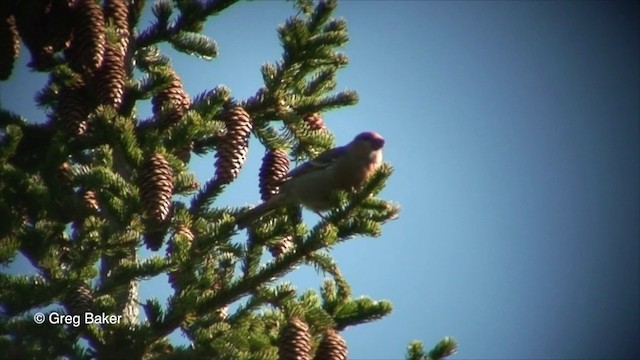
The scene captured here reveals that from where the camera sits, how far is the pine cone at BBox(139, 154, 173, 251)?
11.5 feet

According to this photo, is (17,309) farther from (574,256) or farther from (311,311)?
(574,256)

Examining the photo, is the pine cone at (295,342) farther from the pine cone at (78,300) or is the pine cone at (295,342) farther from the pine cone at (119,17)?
the pine cone at (119,17)

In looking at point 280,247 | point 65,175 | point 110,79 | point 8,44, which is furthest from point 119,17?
point 280,247

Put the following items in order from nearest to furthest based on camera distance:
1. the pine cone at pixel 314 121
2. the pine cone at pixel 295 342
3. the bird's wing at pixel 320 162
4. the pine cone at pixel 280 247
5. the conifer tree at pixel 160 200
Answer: the pine cone at pixel 295 342
the conifer tree at pixel 160 200
the pine cone at pixel 280 247
the pine cone at pixel 314 121
the bird's wing at pixel 320 162

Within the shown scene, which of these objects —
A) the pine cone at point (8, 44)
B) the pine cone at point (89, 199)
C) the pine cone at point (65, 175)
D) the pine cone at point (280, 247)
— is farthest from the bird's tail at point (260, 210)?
the pine cone at point (8, 44)

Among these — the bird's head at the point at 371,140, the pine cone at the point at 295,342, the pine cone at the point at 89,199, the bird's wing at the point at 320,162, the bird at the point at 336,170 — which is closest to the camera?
the pine cone at the point at 295,342

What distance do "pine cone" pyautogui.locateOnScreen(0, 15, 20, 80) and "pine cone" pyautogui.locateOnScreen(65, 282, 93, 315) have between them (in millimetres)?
1459

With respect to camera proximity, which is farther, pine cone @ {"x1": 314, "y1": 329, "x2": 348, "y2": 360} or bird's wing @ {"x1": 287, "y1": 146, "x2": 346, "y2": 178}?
bird's wing @ {"x1": 287, "y1": 146, "x2": 346, "y2": 178}

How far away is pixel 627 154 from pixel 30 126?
719 inches

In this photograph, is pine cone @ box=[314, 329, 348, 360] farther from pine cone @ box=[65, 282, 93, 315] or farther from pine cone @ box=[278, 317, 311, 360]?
pine cone @ box=[65, 282, 93, 315]

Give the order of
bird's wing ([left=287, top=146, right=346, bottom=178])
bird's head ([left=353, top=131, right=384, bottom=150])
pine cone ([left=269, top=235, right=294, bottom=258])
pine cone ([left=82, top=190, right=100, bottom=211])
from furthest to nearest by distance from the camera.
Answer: bird's head ([left=353, top=131, right=384, bottom=150]), bird's wing ([left=287, top=146, right=346, bottom=178]), pine cone ([left=82, top=190, right=100, bottom=211]), pine cone ([left=269, top=235, right=294, bottom=258])

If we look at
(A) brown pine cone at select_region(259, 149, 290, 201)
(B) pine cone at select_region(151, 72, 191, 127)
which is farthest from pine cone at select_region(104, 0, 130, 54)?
Answer: (A) brown pine cone at select_region(259, 149, 290, 201)

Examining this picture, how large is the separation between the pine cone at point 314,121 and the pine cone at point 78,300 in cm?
163

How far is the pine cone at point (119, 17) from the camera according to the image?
4328mm
